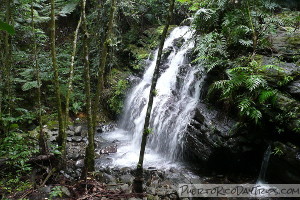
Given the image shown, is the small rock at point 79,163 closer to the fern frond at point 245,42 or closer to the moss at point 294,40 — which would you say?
the fern frond at point 245,42

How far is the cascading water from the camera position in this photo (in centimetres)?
713

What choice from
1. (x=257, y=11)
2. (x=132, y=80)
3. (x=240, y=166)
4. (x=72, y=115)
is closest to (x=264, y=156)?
(x=240, y=166)

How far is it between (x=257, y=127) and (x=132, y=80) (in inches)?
270

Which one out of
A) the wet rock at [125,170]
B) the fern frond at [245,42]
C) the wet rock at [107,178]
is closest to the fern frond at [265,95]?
the fern frond at [245,42]

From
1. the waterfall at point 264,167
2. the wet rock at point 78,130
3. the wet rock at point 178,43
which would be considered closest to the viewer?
the waterfall at point 264,167

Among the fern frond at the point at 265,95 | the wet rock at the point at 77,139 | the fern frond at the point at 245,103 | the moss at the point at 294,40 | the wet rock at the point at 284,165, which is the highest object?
the moss at the point at 294,40

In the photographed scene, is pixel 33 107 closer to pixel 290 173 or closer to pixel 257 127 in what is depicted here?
pixel 257 127

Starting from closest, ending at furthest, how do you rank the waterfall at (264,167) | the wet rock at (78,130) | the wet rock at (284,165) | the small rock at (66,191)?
1. the small rock at (66,191)
2. the wet rock at (284,165)
3. the waterfall at (264,167)
4. the wet rock at (78,130)

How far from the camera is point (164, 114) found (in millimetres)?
7961

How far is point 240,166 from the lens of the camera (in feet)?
19.0

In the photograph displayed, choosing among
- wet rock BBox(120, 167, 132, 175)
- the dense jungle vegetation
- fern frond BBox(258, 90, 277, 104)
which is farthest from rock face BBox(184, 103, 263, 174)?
wet rock BBox(120, 167, 132, 175)

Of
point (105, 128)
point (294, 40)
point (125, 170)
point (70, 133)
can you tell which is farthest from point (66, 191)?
point (294, 40)

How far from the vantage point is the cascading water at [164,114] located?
281 inches

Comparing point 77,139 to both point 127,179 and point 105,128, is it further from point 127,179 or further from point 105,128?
point 127,179
